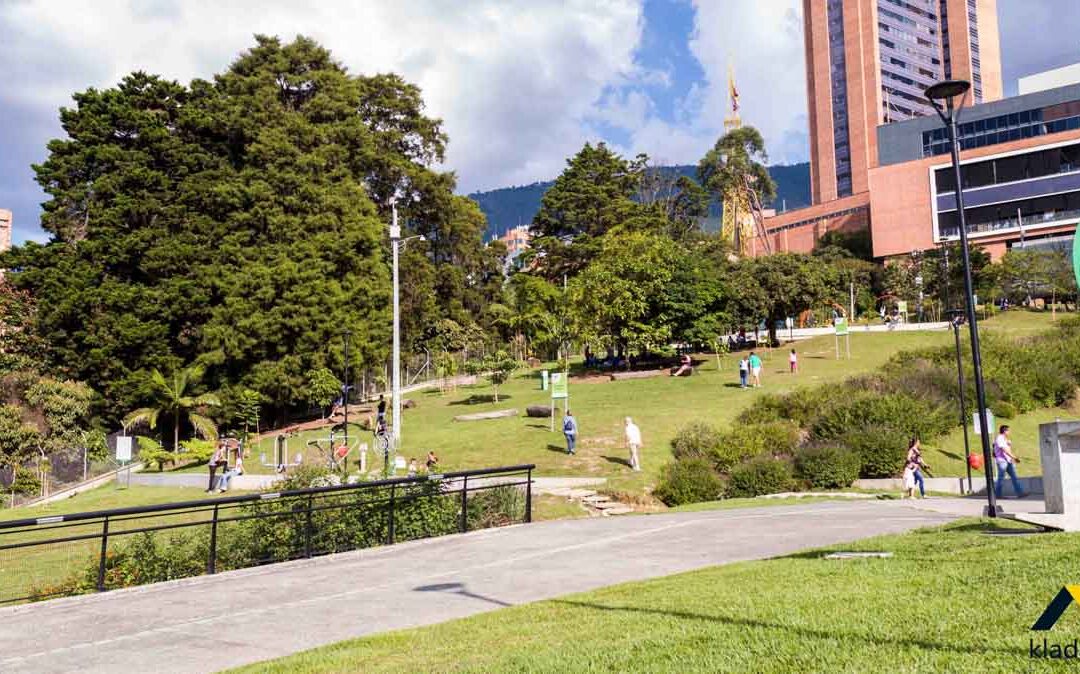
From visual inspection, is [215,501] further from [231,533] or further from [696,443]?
[696,443]

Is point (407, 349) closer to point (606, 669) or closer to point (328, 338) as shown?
point (328, 338)

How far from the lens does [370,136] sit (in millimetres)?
55094

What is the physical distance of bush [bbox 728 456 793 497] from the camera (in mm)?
23250

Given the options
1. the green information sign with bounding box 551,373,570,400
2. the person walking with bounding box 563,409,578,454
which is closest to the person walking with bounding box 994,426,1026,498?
the person walking with bounding box 563,409,578,454

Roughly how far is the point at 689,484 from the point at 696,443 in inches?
139

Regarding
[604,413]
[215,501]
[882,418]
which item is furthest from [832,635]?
[604,413]

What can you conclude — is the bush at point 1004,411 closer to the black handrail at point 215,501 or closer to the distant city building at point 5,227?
the black handrail at point 215,501

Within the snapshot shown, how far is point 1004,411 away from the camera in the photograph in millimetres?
31734

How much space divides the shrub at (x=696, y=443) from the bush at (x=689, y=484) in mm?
1534

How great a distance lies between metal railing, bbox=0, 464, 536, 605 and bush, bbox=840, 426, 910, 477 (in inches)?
531

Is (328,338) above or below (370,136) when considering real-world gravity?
below

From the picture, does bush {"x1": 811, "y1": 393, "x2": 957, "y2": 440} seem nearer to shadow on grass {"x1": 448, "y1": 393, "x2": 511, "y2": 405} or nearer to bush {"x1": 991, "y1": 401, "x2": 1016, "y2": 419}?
bush {"x1": 991, "y1": 401, "x2": 1016, "y2": 419}

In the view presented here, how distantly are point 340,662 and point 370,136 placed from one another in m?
52.6

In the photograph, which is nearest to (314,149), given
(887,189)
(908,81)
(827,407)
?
(827,407)
